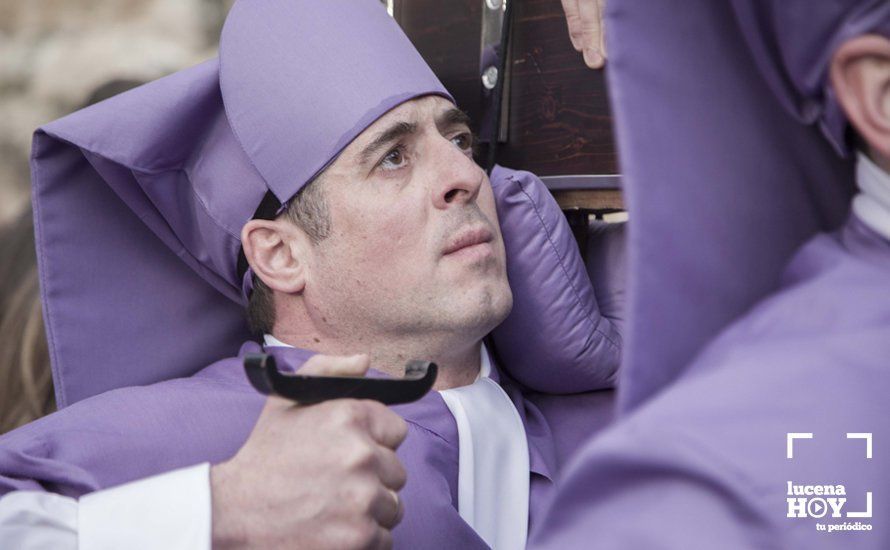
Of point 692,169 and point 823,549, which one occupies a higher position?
point 692,169

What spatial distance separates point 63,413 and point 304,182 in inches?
22.3

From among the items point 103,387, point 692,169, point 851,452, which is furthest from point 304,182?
point 851,452

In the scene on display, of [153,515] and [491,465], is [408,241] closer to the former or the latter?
[491,465]

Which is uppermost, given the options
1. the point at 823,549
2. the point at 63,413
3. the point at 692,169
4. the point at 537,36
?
the point at 692,169

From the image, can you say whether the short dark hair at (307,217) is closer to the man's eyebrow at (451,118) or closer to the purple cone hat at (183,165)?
the purple cone hat at (183,165)

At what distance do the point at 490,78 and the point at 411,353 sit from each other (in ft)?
1.84

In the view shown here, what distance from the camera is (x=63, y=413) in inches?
72.6

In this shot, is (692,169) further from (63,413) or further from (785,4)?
(63,413)

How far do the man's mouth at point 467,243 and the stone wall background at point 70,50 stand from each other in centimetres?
108

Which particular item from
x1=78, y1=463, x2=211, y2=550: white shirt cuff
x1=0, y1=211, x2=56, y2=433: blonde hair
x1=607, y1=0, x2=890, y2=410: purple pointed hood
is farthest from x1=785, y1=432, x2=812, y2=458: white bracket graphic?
x1=0, y1=211, x2=56, y2=433: blonde hair

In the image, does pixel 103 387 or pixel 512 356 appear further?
pixel 512 356

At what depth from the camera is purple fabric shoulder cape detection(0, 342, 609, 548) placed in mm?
1728

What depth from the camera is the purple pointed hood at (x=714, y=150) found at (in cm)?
92

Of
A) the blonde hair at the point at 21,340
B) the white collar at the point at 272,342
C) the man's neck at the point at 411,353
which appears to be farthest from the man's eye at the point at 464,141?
the blonde hair at the point at 21,340
